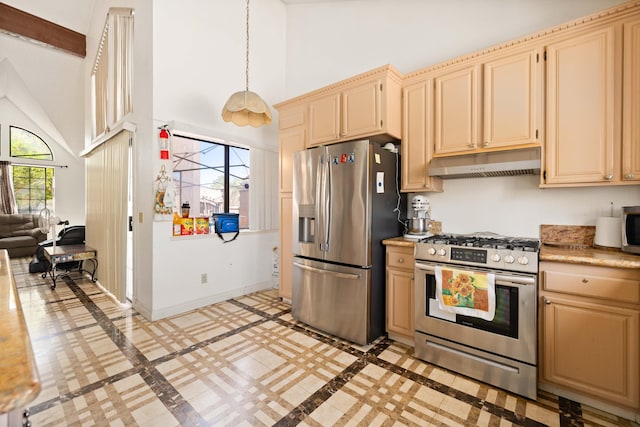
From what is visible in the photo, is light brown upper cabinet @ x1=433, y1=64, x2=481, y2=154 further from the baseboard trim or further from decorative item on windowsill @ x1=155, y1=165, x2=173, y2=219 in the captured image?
the baseboard trim

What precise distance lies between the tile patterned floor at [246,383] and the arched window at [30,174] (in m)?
6.53

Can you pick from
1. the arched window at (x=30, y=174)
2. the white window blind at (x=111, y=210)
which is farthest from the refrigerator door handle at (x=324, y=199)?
the arched window at (x=30, y=174)

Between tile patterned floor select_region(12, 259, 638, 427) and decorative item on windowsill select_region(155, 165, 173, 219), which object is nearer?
tile patterned floor select_region(12, 259, 638, 427)

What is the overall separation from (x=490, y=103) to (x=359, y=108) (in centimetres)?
115

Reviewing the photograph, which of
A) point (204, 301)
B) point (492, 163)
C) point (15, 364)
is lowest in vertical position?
point (204, 301)

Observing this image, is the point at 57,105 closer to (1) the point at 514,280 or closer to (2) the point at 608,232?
(1) the point at 514,280

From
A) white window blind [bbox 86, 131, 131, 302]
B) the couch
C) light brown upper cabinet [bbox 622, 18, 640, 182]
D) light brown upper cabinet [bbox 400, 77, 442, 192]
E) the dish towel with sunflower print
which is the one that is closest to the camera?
light brown upper cabinet [bbox 622, 18, 640, 182]

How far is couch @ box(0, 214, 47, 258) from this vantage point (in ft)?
21.4

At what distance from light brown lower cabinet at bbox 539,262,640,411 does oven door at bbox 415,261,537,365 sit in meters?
0.11

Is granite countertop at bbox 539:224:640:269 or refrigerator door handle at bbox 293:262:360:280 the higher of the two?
granite countertop at bbox 539:224:640:269

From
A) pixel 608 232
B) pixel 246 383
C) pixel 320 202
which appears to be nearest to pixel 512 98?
pixel 608 232

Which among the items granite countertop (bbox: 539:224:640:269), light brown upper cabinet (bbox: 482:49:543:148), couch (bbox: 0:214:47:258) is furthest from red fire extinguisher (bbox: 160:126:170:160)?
couch (bbox: 0:214:47:258)

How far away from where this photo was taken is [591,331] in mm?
1802

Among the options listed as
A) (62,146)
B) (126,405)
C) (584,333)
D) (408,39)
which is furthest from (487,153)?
(62,146)
